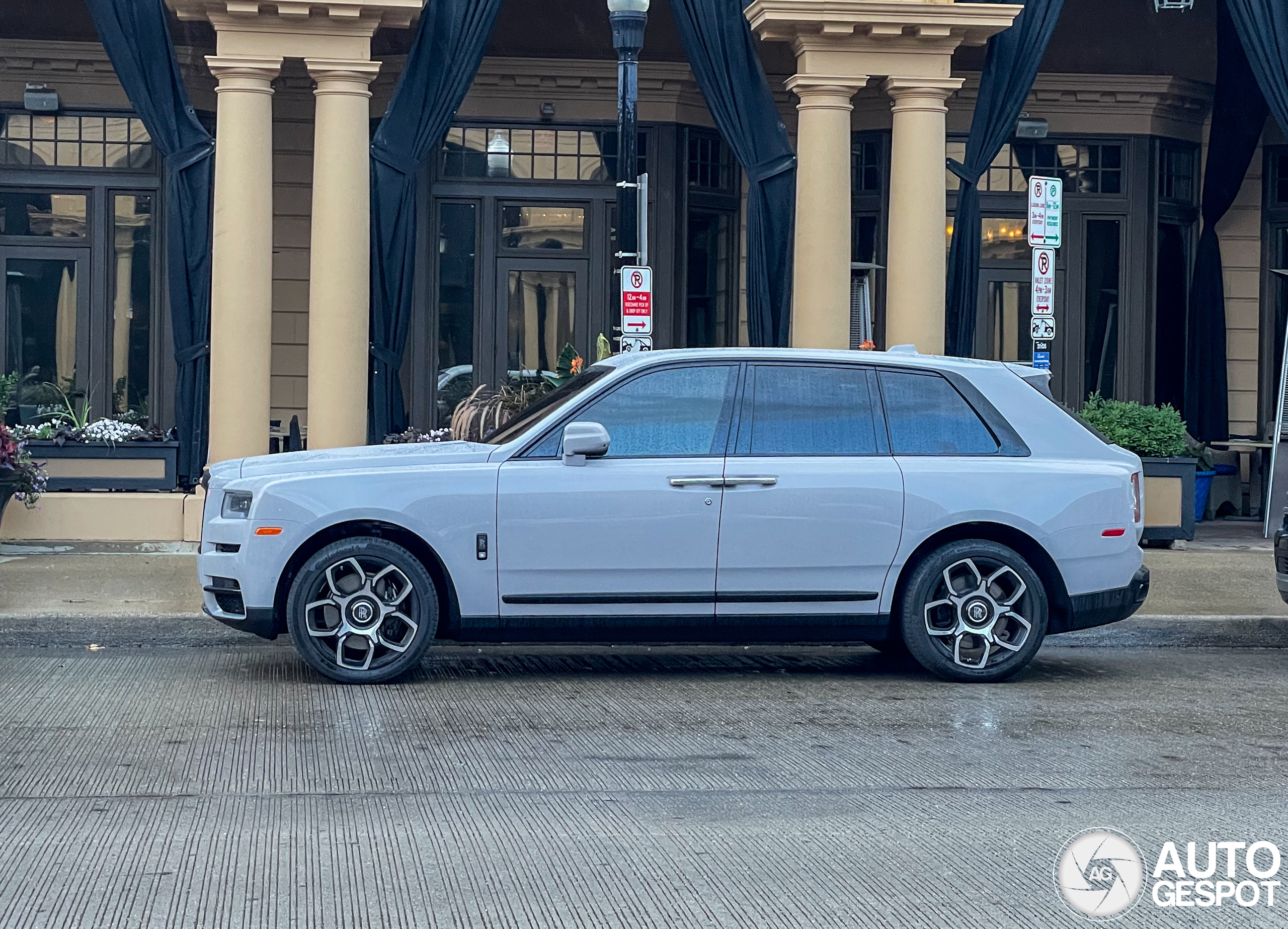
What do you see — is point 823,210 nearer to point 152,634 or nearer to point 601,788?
point 152,634

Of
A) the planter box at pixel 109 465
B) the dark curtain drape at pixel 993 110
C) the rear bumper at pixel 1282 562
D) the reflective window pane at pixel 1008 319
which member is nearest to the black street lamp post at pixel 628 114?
the dark curtain drape at pixel 993 110

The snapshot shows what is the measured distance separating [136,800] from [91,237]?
38.3 feet

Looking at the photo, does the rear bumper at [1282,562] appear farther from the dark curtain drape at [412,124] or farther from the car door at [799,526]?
the dark curtain drape at [412,124]

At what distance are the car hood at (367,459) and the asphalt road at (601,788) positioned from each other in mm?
1081

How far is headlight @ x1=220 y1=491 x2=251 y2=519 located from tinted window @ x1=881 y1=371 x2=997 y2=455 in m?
3.29

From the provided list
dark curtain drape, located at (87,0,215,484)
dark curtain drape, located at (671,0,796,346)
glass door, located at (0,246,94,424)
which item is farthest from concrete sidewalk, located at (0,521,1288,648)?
dark curtain drape, located at (671,0,796,346)

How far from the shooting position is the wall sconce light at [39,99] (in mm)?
15797

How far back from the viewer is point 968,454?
328 inches

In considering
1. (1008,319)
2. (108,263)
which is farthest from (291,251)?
(1008,319)

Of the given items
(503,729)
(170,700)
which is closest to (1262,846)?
(503,729)

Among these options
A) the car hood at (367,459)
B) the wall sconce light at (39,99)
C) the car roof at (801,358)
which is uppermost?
the wall sconce light at (39,99)

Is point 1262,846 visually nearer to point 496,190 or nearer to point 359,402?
point 359,402

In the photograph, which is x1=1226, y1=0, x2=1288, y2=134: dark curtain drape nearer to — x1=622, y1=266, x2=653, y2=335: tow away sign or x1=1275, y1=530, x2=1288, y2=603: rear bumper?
x1=1275, y1=530, x2=1288, y2=603: rear bumper

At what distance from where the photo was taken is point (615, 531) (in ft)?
26.1
